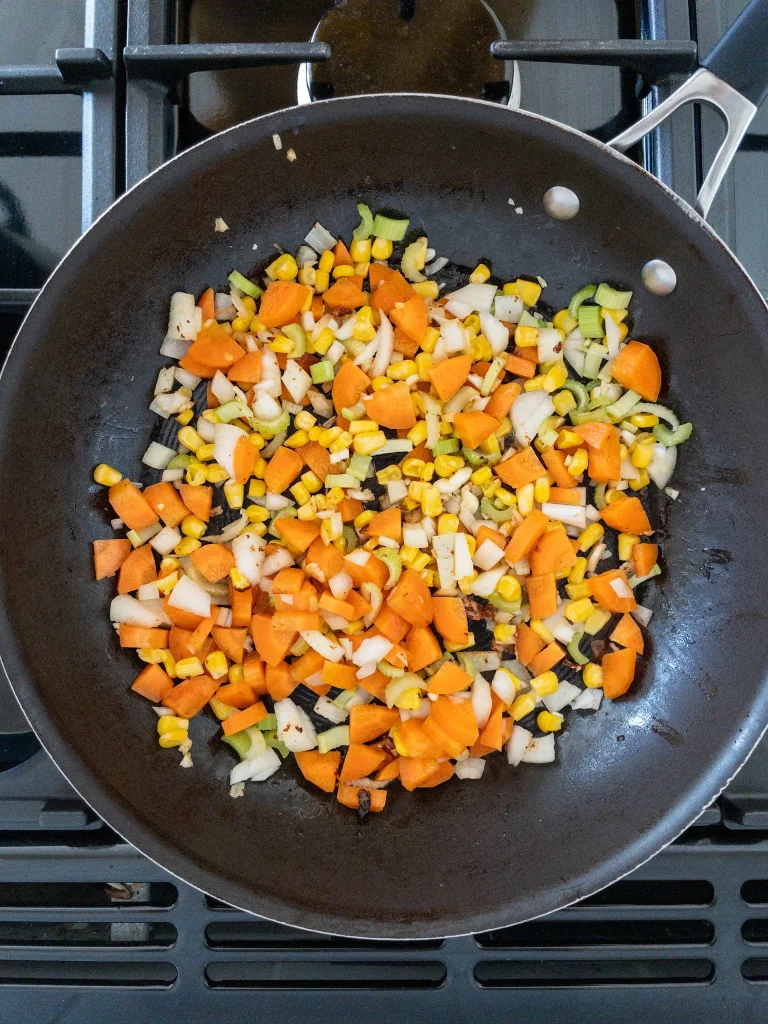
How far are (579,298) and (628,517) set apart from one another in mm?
447

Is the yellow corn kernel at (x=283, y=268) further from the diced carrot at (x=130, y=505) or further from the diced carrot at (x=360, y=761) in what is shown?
the diced carrot at (x=360, y=761)

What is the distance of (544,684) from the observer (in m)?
1.48

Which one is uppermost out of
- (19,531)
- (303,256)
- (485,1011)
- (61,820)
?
(303,256)

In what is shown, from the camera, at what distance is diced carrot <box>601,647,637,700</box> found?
151cm

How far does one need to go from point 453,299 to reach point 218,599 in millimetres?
760

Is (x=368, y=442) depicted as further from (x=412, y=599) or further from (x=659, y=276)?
(x=659, y=276)

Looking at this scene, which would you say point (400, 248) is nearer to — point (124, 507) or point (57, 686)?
point (124, 507)

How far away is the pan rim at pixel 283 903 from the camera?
1.26 meters

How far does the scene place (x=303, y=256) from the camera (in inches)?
59.6

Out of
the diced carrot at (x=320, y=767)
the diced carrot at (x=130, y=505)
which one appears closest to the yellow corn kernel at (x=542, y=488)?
the diced carrot at (x=320, y=767)

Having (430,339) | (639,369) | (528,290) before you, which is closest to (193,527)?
(430,339)

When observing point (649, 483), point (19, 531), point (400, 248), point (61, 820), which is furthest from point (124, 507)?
point (649, 483)

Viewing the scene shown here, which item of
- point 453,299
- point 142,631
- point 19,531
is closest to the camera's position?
point 19,531

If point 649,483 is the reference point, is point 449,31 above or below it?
above
